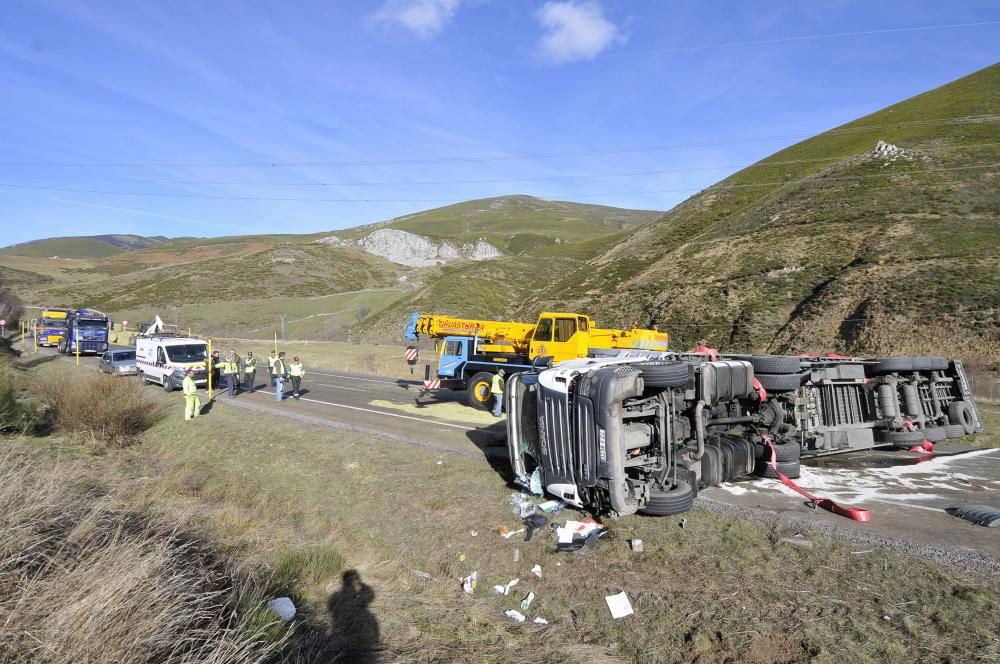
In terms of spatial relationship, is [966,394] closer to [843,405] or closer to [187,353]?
[843,405]

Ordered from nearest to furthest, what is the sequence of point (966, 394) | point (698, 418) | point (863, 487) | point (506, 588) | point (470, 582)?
point (506, 588), point (470, 582), point (698, 418), point (863, 487), point (966, 394)

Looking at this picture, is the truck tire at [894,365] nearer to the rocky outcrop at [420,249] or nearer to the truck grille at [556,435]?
the truck grille at [556,435]

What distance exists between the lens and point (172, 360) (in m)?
18.1

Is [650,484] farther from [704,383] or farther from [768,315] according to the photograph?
[768,315]

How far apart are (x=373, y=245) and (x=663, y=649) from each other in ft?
378

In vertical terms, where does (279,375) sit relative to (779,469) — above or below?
above

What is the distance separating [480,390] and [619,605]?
11.4 metres

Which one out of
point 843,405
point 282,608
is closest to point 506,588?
point 282,608

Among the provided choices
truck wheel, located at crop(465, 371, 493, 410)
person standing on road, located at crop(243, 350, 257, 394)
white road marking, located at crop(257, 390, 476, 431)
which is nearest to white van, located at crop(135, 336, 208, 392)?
person standing on road, located at crop(243, 350, 257, 394)

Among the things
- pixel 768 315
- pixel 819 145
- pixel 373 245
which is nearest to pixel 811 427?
pixel 768 315

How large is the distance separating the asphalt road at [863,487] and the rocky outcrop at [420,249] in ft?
309

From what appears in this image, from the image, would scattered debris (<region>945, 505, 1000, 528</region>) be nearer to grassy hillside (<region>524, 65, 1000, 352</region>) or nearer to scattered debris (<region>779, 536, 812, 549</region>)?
scattered debris (<region>779, 536, 812, 549</region>)

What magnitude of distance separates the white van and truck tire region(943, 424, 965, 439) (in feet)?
66.5

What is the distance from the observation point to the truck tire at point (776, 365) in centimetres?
813
